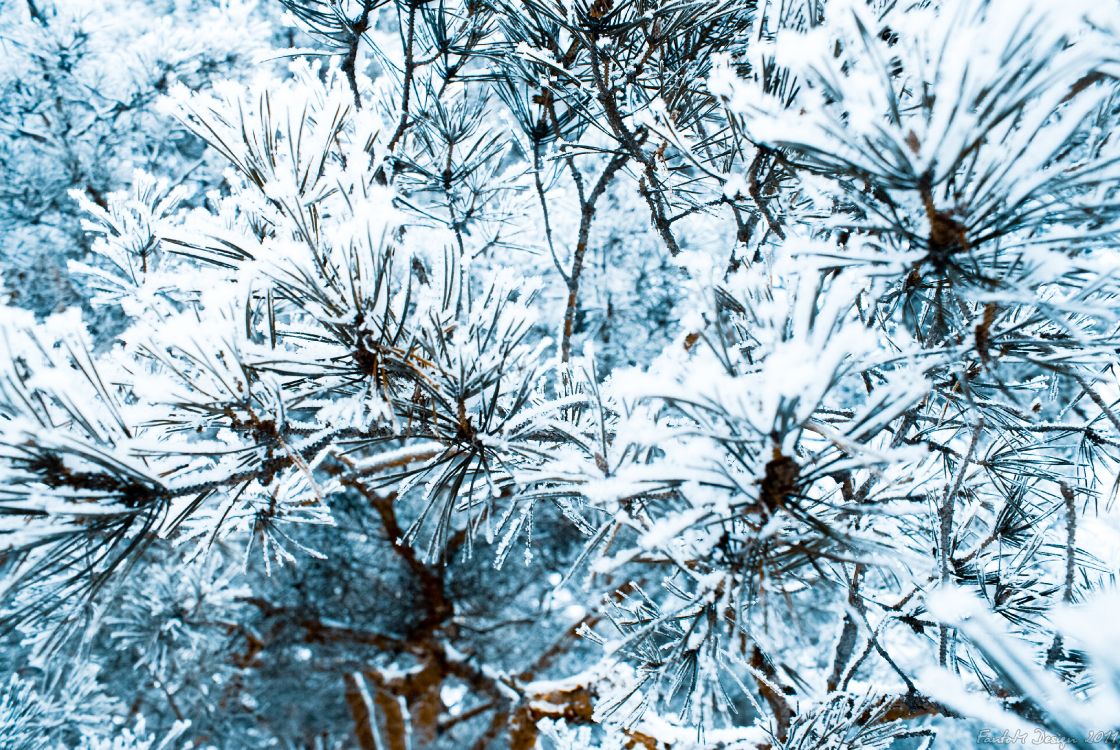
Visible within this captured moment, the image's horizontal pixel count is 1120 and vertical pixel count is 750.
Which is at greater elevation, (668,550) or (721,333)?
(721,333)

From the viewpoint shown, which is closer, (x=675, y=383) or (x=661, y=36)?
(x=675, y=383)

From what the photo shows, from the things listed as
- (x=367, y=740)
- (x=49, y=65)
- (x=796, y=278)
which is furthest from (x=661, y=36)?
(x=367, y=740)

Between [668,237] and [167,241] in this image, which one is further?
[668,237]

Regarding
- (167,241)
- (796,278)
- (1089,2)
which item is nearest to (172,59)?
(167,241)

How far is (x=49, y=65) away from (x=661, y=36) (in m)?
1.57

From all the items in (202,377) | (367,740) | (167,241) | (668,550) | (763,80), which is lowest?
(367,740)

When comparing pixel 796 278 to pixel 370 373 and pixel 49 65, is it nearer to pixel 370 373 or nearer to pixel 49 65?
pixel 370 373

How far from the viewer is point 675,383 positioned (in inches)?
14.1

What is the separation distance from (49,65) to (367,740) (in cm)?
277

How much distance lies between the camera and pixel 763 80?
52 cm

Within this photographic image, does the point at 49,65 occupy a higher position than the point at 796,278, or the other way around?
the point at 49,65

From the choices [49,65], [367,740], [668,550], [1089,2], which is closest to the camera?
[1089,2]

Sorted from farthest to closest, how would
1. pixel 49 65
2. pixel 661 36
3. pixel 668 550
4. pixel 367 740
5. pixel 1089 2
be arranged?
pixel 367 740, pixel 49 65, pixel 661 36, pixel 668 550, pixel 1089 2

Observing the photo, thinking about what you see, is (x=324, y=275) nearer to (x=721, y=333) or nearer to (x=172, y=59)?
(x=721, y=333)
